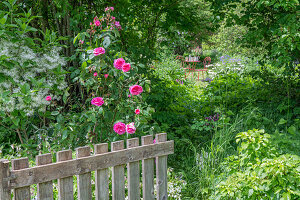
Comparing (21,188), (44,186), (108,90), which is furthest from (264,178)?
(108,90)

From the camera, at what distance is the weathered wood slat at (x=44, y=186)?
206 cm

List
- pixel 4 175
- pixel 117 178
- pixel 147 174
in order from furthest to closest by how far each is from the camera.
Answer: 1. pixel 147 174
2. pixel 117 178
3. pixel 4 175

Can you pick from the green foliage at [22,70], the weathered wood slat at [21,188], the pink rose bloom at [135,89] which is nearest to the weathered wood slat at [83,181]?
the weathered wood slat at [21,188]

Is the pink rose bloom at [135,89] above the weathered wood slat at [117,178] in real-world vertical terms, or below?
above

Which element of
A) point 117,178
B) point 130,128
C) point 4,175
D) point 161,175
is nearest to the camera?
point 4,175

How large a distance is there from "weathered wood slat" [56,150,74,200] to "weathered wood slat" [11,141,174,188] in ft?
0.12

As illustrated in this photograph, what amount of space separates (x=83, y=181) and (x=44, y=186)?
0.87ft

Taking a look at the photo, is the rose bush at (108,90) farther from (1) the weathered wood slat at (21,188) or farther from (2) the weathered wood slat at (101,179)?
(1) the weathered wood slat at (21,188)

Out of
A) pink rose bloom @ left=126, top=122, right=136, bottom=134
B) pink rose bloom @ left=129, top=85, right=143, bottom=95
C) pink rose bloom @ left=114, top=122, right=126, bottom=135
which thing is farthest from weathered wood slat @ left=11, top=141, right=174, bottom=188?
pink rose bloom @ left=129, top=85, right=143, bottom=95

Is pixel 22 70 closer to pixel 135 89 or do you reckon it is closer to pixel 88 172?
pixel 135 89

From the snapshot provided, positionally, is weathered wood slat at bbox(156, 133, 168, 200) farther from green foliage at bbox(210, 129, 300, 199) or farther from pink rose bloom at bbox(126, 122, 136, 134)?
green foliage at bbox(210, 129, 300, 199)

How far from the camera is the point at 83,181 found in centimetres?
225

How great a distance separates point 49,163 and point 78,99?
2.41 meters

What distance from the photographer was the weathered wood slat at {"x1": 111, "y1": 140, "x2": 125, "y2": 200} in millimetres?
2379
